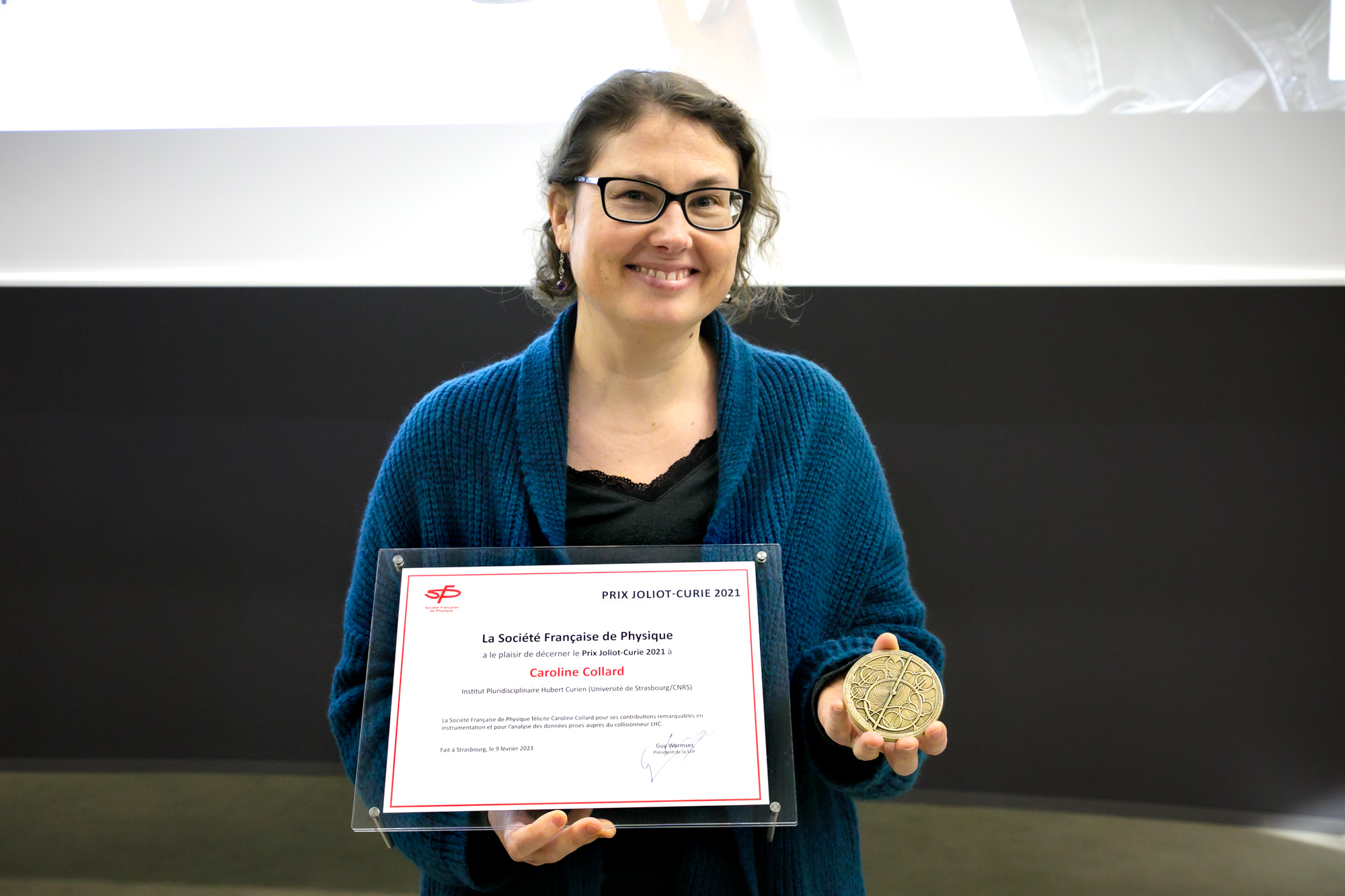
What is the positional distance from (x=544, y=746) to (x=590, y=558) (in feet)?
0.62

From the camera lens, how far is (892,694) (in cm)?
85

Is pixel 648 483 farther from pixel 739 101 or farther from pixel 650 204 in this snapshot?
pixel 739 101

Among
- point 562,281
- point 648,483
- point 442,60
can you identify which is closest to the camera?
point 648,483

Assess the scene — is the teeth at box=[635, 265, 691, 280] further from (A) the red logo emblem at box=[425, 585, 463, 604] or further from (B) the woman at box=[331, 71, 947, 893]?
(A) the red logo emblem at box=[425, 585, 463, 604]

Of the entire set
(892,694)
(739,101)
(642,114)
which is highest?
(739,101)

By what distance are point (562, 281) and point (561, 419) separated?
0.86ft

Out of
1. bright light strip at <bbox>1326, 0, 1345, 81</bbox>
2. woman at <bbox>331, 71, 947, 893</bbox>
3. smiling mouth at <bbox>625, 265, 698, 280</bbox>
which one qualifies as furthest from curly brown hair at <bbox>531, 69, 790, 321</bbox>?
bright light strip at <bbox>1326, 0, 1345, 81</bbox>

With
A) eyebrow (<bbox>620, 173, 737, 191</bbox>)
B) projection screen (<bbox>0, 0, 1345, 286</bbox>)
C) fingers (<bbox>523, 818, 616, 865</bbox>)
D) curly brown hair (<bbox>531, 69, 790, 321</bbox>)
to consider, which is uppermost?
projection screen (<bbox>0, 0, 1345, 286</bbox>)

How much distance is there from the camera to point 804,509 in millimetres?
1058

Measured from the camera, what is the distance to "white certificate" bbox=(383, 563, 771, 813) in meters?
0.84

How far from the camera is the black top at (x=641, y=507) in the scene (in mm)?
1018

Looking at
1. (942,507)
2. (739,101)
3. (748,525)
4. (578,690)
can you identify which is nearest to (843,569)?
(748,525)

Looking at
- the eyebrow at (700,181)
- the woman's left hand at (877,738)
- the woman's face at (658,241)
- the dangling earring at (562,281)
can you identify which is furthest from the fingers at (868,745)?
the dangling earring at (562,281)

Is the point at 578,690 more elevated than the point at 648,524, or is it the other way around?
the point at 648,524
